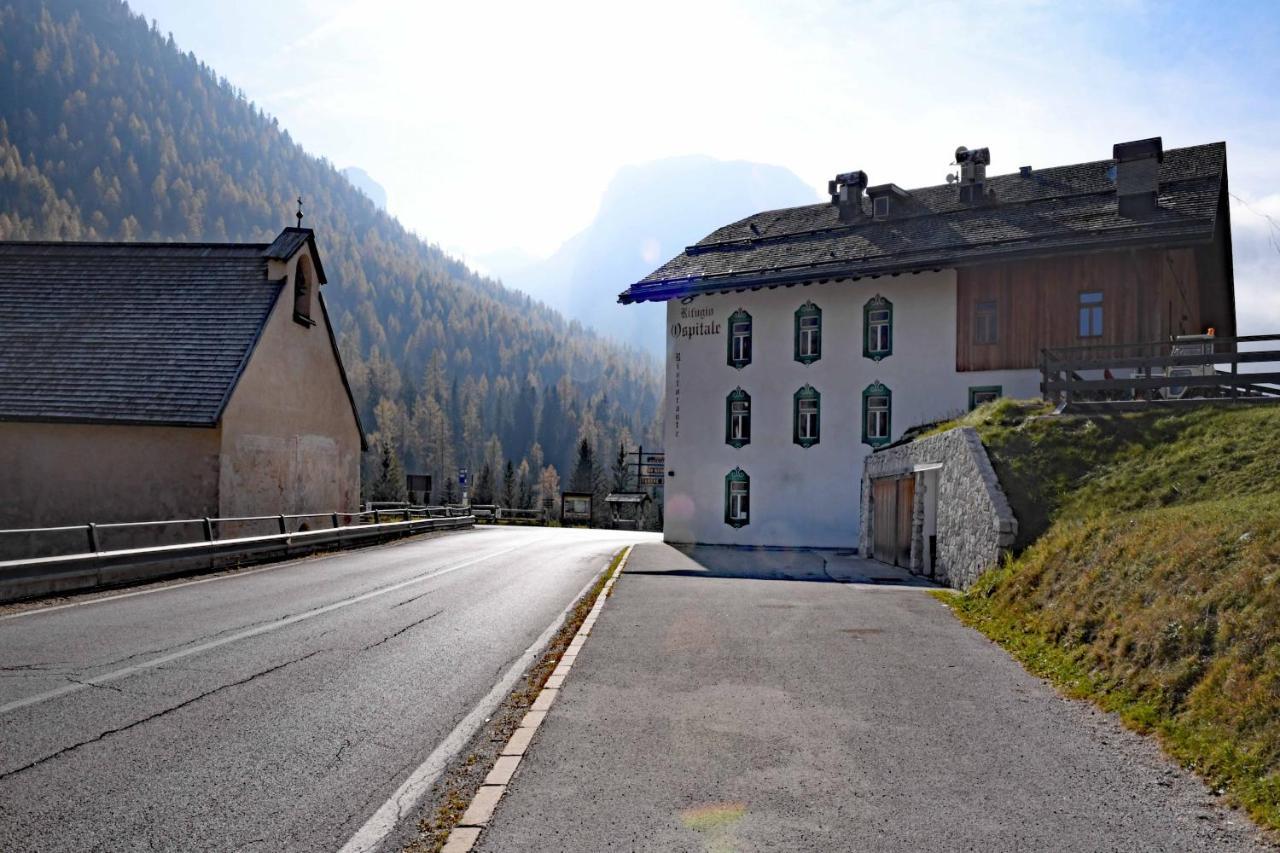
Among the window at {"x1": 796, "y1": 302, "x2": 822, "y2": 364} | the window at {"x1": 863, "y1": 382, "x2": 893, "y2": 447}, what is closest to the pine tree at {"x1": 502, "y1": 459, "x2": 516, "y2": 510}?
the window at {"x1": 796, "y1": 302, "x2": 822, "y2": 364}

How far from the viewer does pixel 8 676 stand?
25.8 ft

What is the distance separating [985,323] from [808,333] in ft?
20.2

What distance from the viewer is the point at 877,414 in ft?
105

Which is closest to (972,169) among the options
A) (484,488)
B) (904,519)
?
(904,519)

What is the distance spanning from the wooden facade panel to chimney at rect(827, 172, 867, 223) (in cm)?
708

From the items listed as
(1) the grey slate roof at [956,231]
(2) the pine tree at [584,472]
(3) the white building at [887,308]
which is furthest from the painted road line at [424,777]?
(2) the pine tree at [584,472]

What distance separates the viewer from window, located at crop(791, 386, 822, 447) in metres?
33.2

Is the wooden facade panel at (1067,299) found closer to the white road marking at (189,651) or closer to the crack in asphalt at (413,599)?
the white road marking at (189,651)

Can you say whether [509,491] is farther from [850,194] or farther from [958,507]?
[958,507]

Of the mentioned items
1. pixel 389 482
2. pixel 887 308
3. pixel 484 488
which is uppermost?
pixel 887 308

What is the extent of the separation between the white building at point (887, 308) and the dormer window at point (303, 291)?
1224cm

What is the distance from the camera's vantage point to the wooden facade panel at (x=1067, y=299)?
1088 inches

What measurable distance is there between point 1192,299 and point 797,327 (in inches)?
508

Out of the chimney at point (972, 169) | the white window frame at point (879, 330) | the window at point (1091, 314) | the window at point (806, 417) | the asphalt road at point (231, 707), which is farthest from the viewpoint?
the chimney at point (972, 169)
